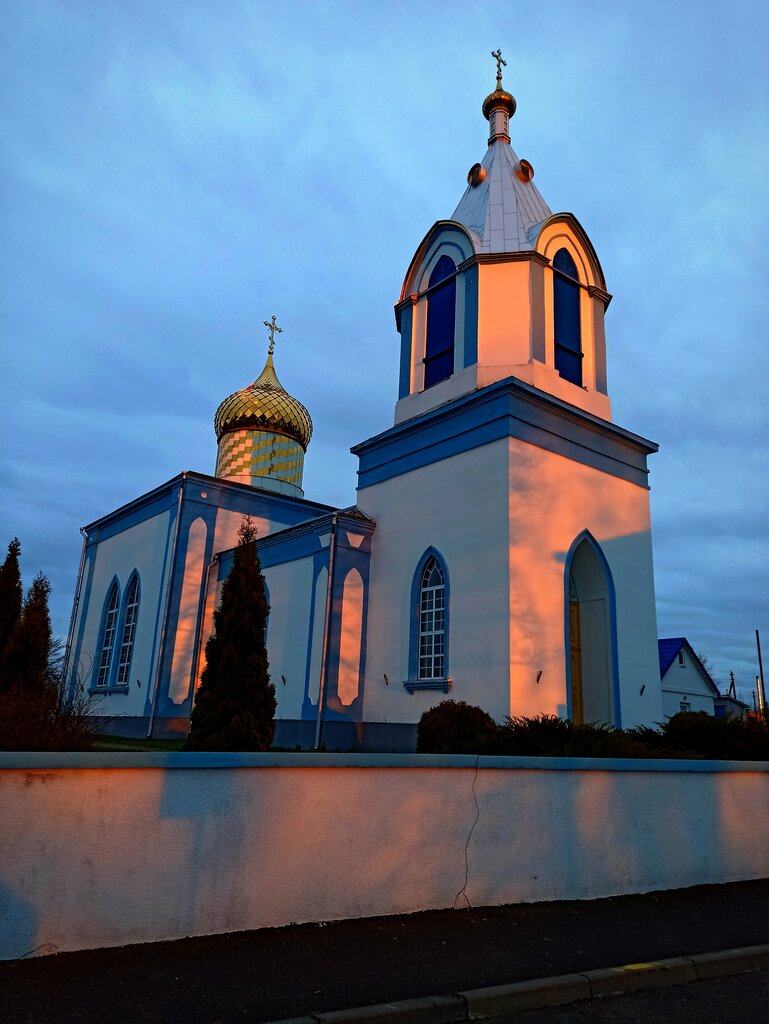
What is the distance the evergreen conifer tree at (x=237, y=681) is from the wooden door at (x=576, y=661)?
6.58 m

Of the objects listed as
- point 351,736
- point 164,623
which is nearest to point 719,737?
point 351,736

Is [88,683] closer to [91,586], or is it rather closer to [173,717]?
[91,586]

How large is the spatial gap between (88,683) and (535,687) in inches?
608

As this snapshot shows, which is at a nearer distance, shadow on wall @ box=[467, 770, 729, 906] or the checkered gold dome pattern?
shadow on wall @ box=[467, 770, 729, 906]

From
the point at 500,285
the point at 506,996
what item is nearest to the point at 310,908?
the point at 506,996

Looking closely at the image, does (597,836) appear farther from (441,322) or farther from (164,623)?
(164,623)

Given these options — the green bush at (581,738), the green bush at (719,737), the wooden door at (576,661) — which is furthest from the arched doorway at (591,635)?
the green bush at (719,737)

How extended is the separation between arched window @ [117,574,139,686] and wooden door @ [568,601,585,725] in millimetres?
12329

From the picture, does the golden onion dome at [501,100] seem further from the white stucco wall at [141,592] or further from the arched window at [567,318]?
the white stucco wall at [141,592]

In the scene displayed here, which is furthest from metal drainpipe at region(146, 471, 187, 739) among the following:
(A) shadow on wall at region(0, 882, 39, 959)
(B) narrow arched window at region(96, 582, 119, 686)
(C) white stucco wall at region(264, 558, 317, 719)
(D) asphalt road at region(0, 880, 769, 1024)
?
(A) shadow on wall at region(0, 882, 39, 959)

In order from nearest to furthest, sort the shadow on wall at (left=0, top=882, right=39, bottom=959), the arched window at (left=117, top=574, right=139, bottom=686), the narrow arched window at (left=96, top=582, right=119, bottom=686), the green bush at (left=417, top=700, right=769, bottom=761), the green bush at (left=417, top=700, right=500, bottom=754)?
the shadow on wall at (left=0, top=882, right=39, bottom=959) → the green bush at (left=417, top=700, right=769, bottom=761) → the green bush at (left=417, top=700, right=500, bottom=754) → the arched window at (left=117, top=574, right=139, bottom=686) → the narrow arched window at (left=96, top=582, right=119, bottom=686)

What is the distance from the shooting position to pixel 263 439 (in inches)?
1024

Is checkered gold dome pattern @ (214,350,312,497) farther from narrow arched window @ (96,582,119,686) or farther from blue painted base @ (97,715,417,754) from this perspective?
blue painted base @ (97,715,417,754)

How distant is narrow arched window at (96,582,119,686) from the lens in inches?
891
